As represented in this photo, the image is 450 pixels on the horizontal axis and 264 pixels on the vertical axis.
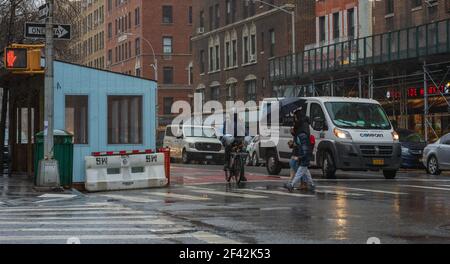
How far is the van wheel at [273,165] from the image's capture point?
24.9 metres

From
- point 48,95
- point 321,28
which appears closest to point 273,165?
point 48,95

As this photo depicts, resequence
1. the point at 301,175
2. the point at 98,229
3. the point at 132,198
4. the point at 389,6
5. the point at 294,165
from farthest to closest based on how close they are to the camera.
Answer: the point at 389,6
the point at 294,165
the point at 301,175
the point at 132,198
the point at 98,229

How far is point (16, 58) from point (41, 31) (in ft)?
2.98

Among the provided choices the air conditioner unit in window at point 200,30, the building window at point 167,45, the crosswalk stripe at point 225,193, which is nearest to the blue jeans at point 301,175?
the crosswalk stripe at point 225,193

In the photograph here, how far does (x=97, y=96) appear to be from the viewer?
68.6 feet

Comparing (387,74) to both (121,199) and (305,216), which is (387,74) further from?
(305,216)

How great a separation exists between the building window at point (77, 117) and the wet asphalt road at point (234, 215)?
2.30 meters

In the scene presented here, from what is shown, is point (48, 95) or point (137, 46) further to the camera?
point (137, 46)

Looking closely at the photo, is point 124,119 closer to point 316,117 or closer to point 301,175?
point 316,117

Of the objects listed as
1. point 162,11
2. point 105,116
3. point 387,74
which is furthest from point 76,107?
point 162,11

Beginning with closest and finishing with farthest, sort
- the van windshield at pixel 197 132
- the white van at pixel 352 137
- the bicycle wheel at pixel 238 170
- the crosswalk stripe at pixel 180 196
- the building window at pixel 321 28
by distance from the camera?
the crosswalk stripe at pixel 180 196, the bicycle wheel at pixel 238 170, the white van at pixel 352 137, the van windshield at pixel 197 132, the building window at pixel 321 28

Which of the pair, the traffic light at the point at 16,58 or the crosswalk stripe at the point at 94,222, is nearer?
the crosswalk stripe at the point at 94,222

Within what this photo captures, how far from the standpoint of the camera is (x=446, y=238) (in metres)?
10.0

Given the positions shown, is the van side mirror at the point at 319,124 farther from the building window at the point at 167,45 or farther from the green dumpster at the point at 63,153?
the building window at the point at 167,45
